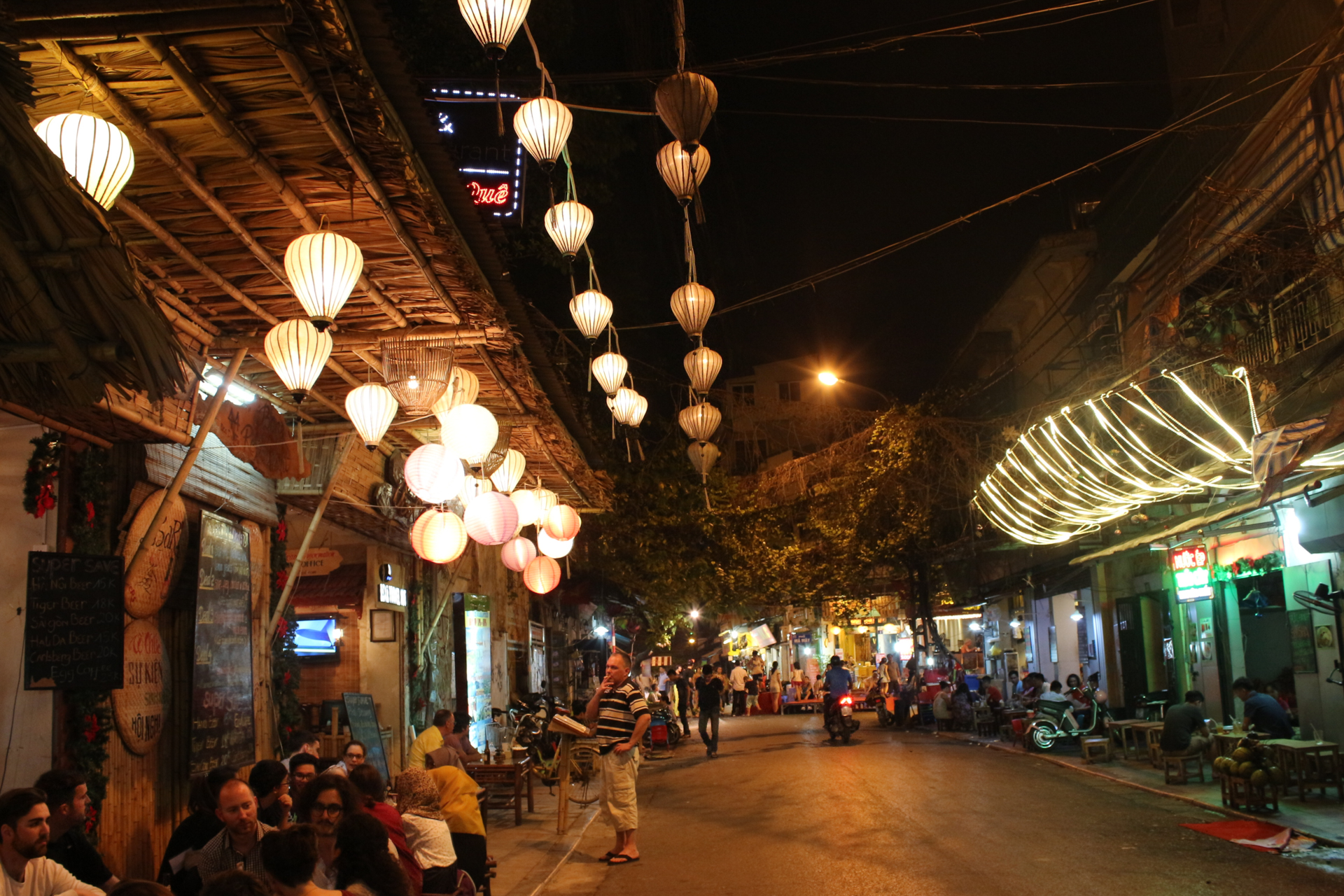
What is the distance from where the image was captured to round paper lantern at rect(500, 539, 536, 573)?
14.2m

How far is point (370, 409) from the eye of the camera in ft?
29.0

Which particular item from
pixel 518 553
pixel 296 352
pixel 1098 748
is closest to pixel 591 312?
pixel 518 553

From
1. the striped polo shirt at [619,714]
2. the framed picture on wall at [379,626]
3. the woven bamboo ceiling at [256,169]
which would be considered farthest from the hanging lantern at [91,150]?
the framed picture on wall at [379,626]

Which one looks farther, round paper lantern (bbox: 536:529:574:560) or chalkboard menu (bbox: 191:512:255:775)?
round paper lantern (bbox: 536:529:574:560)

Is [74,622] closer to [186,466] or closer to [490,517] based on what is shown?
[186,466]

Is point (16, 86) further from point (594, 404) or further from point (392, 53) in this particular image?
point (594, 404)

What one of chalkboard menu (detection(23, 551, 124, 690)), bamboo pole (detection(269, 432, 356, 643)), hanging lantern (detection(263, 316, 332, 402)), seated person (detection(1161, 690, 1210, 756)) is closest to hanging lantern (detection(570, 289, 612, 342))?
bamboo pole (detection(269, 432, 356, 643))

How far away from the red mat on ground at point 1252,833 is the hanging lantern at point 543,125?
888cm

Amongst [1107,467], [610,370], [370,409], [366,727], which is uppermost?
[610,370]

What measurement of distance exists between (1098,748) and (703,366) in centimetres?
987

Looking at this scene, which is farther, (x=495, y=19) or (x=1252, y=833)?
(x=1252, y=833)

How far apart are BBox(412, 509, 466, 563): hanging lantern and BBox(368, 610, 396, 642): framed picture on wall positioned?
3399mm

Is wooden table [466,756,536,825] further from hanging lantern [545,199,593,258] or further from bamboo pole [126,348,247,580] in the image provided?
hanging lantern [545,199,593,258]

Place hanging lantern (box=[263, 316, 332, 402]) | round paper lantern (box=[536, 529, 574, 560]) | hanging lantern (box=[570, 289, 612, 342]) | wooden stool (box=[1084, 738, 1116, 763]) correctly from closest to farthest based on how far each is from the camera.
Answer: hanging lantern (box=[263, 316, 332, 402]), hanging lantern (box=[570, 289, 612, 342]), round paper lantern (box=[536, 529, 574, 560]), wooden stool (box=[1084, 738, 1116, 763])
